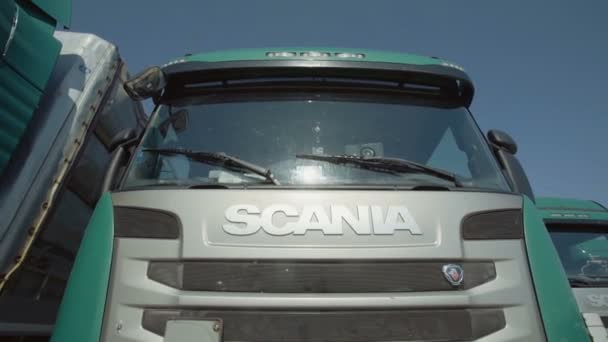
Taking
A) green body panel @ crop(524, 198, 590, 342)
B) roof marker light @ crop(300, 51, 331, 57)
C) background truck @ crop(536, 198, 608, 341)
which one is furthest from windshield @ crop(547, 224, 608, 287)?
roof marker light @ crop(300, 51, 331, 57)

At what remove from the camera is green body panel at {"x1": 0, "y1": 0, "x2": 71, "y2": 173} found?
269 cm

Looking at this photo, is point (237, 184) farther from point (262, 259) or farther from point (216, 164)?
point (262, 259)

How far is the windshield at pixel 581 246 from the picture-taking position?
499 cm

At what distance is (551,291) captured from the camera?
69.4 inches

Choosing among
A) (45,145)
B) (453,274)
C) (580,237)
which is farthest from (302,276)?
(580,237)

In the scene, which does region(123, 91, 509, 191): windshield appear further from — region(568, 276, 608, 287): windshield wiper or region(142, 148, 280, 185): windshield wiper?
region(568, 276, 608, 287): windshield wiper

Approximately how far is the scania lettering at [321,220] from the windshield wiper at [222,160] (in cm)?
21

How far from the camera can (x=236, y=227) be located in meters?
1.75

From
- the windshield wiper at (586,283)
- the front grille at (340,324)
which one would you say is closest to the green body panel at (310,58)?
the front grille at (340,324)

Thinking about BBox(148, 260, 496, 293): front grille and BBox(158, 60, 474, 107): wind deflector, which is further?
BBox(158, 60, 474, 107): wind deflector

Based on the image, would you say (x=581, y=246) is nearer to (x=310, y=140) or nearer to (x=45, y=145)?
(x=310, y=140)

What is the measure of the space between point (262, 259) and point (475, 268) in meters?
0.80

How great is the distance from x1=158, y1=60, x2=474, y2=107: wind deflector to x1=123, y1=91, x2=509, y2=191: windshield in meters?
0.07

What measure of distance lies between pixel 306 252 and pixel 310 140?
0.72 meters
